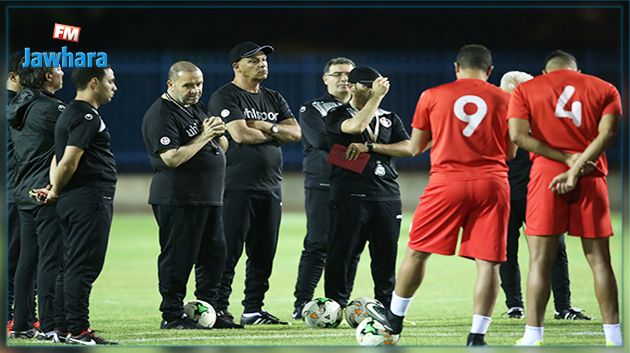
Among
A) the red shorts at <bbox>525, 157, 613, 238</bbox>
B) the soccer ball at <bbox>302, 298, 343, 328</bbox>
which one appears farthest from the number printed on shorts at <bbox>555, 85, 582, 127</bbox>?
the soccer ball at <bbox>302, 298, 343, 328</bbox>

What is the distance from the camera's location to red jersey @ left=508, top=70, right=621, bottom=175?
770 centimetres

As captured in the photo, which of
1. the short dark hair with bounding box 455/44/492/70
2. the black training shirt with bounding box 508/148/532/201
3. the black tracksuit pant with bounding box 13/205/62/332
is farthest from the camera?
the black training shirt with bounding box 508/148/532/201

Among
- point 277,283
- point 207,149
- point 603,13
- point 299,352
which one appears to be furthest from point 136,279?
point 603,13

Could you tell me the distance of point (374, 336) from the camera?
8.04m

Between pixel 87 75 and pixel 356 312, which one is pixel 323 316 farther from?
pixel 87 75

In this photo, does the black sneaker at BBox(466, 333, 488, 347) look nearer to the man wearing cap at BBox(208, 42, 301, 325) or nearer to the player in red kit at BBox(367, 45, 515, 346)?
the player in red kit at BBox(367, 45, 515, 346)

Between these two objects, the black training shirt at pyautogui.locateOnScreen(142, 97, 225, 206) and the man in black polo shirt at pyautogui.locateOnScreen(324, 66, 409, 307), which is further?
the man in black polo shirt at pyautogui.locateOnScreen(324, 66, 409, 307)

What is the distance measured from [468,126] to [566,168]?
2.40ft

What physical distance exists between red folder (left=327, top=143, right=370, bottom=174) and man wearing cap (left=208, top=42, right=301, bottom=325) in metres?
0.50

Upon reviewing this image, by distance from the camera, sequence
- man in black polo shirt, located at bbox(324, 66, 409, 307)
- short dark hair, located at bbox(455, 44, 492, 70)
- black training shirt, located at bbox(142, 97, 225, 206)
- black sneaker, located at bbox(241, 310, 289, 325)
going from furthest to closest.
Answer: black sneaker, located at bbox(241, 310, 289, 325), man in black polo shirt, located at bbox(324, 66, 409, 307), black training shirt, located at bbox(142, 97, 225, 206), short dark hair, located at bbox(455, 44, 492, 70)

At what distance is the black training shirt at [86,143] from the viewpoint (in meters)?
8.19

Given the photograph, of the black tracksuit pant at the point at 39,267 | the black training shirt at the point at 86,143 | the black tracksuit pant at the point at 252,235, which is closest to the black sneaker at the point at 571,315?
the black tracksuit pant at the point at 252,235

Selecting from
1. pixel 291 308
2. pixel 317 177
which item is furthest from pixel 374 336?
pixel 291 308

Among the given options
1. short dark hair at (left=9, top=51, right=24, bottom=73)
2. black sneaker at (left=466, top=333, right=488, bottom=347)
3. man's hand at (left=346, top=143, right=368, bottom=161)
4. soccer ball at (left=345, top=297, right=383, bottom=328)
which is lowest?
soccer ball at (left=345, top=297, right=383, bottom=328)
